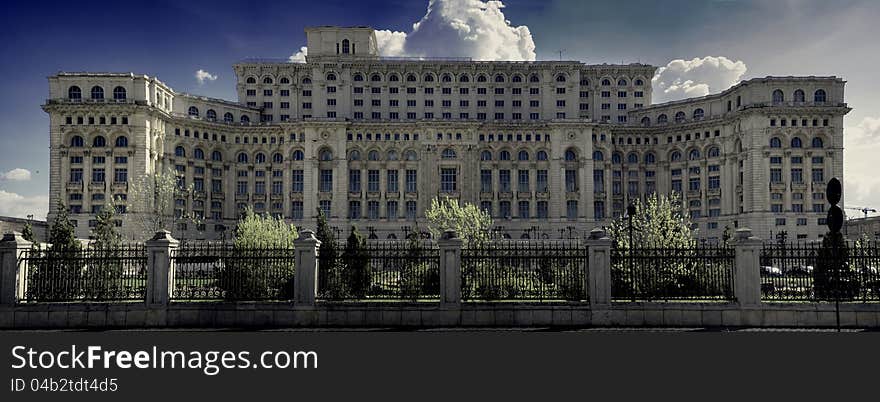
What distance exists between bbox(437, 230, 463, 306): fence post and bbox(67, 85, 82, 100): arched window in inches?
3363

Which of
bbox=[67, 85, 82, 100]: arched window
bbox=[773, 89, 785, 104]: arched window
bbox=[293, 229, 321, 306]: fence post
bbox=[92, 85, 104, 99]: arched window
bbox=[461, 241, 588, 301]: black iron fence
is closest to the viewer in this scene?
bbox=[293, 229, 321, 306]: fence post

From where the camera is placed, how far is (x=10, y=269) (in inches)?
786

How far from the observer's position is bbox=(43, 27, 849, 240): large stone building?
87812 mm

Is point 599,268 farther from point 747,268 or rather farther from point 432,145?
point 432,145

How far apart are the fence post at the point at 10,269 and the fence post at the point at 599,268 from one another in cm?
1792

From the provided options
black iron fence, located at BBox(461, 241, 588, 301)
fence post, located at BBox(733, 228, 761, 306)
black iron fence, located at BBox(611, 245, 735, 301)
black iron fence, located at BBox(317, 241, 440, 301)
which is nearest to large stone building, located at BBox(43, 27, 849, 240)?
black iron fence, located at BBox(317, 241, 440, 301)

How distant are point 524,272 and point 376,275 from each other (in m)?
5.11

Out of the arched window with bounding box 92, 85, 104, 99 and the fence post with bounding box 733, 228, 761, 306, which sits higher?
the arched window with bounding box 92, 85, 104, 99

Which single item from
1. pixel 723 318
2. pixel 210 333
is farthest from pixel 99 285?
pixel 723 318

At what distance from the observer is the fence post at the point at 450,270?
19.8 m

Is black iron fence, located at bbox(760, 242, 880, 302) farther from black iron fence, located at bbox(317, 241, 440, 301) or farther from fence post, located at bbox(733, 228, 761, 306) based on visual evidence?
black iron fence, located at bbox(317, 241, 440, 301)

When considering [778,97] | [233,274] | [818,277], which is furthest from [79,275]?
[778,97]

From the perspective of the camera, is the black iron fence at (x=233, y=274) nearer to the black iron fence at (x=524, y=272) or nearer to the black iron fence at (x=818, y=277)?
the black iron fence at (x=524, y=272)

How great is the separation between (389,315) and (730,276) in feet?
35.7
